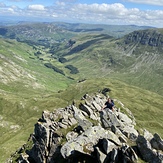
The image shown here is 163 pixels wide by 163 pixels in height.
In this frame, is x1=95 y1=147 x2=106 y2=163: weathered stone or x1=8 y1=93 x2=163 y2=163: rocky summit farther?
x1=95 y1=147 x2=106 y2=163: weathered stone

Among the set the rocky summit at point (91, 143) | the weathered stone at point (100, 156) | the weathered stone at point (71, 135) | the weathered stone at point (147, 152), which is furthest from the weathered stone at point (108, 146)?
the weathered stone at point (71, 135)

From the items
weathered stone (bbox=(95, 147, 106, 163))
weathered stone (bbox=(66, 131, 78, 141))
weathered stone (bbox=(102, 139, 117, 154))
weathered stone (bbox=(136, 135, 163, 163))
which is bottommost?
weathered stone (bbox=(66, 131, 78, 141))

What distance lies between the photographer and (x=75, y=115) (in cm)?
6550

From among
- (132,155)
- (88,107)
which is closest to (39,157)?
(88,107)

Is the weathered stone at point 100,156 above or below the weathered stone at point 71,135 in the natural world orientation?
above

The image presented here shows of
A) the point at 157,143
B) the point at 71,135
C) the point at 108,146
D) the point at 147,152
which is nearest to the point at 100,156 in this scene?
the point at 108,146

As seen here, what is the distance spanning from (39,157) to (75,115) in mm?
14687

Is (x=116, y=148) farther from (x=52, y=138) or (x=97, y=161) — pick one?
(x=52, y=138)

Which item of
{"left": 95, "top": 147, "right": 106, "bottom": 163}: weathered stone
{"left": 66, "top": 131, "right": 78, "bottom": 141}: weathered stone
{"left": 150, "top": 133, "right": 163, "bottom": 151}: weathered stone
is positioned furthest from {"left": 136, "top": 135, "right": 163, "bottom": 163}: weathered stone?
{"left": 66, "top": 131, "right": 78, "bottom": 141}: weathered stone

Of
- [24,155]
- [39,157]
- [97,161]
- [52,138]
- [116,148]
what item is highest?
[116,148]

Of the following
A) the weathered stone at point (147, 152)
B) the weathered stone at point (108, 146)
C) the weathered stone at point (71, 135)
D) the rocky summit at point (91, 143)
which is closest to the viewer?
the weathered stone at point (147, 152)

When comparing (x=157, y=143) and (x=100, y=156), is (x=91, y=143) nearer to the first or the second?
(x=100, y=156)

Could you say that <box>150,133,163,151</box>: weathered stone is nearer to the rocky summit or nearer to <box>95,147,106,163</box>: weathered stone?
the rocky summit

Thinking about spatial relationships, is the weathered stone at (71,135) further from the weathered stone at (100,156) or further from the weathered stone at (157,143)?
the weathered stone at (157,143)
